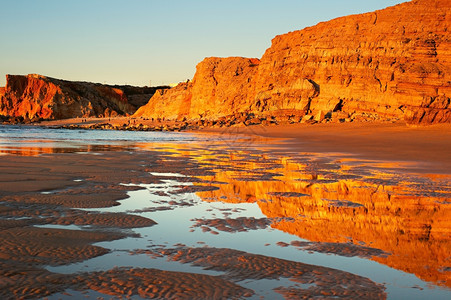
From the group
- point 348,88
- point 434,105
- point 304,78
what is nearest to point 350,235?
point 434,105

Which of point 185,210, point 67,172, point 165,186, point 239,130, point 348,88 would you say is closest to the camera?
point 185,210

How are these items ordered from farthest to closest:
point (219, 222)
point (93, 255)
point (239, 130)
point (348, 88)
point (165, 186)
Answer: point (348, 88) < point (239, 130) < point (165, 186) < point (219, 222) < point (93, 255)

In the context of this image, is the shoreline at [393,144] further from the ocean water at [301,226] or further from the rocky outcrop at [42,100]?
the rocky outcrop at [42,100]

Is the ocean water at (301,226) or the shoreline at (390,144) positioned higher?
the shoreline at (390,144)

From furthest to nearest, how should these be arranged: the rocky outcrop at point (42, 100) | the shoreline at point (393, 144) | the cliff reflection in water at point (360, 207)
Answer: the rocky outcrop at point (42, 100) < the shoreline at point (393, 144) < the cliff reflection in water at point (360, 207)

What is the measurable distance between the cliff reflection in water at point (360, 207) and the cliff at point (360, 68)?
2233cm

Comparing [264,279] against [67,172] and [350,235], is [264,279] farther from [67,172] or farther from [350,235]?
[67,172]

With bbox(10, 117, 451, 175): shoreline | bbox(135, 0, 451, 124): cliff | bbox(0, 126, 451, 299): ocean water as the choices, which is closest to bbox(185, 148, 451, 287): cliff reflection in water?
bbox(0, 126, 451, 299): ocean water

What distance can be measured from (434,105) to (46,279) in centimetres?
2874

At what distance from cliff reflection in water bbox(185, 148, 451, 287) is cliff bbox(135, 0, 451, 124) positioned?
879 inches

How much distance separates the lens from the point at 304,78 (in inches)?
1646

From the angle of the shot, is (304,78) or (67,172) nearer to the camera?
(67,172)

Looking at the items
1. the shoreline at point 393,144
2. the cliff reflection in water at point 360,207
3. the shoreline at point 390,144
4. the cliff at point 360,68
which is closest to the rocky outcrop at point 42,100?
the cliff at point 360,68

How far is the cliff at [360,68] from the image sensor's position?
33344 mm
